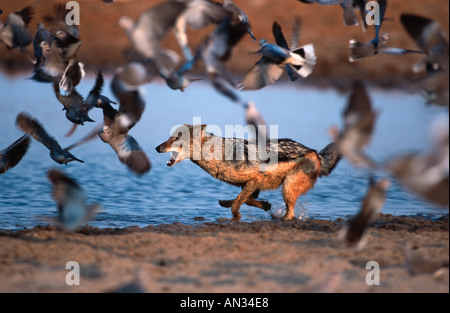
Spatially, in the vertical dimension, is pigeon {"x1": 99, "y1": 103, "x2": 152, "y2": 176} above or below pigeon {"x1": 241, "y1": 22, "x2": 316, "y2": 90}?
below

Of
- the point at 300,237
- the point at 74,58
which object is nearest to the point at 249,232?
the point at 300,237

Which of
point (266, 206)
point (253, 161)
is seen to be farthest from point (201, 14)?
point (266, 206)

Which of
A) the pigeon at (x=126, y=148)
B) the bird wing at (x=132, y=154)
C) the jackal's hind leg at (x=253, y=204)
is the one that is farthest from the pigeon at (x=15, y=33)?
the jackal's hind leg at (x=253, y=204)

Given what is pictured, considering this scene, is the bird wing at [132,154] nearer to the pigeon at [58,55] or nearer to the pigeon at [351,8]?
the pigeon at [58,55]

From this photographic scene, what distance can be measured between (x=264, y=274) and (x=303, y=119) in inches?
357

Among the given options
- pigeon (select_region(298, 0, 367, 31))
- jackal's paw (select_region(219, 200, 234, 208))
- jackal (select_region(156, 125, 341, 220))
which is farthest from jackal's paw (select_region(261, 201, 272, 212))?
pigeon (select_region(298, 0, 367, 31))

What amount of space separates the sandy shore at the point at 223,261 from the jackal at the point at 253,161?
1382mm

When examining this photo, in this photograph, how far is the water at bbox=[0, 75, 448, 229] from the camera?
26.0ft

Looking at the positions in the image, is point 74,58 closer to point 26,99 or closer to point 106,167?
point 106,167

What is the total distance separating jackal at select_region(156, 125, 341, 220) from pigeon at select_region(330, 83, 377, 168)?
7.49 feet

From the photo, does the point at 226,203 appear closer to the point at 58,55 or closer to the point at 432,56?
the point at 58,55

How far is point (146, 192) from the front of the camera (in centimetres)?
895

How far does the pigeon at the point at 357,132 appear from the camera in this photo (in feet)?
15.7

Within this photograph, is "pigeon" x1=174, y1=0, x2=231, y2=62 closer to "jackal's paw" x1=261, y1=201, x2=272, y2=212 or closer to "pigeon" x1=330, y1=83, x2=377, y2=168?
"pigeon" x1=330, y1=83, x2=377, y2=168
